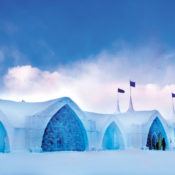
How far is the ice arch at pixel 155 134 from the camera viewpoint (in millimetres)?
25120

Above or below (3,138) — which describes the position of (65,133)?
above

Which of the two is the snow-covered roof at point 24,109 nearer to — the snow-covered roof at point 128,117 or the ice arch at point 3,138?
the ice arch at point 3,138

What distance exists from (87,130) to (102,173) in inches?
486

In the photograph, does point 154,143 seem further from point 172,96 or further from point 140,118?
point 172,96

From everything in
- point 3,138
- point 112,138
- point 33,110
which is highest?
point 33,110

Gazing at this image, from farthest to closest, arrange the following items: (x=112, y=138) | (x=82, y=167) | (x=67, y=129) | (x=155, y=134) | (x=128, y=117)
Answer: (x=128, y=117) < (x=155, y=134) < (x=112, y=138) < (x=67, y=129) < (x=82, y=167)

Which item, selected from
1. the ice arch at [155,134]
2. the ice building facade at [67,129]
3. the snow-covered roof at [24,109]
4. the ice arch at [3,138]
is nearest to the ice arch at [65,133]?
the ice building facade at [67,129]

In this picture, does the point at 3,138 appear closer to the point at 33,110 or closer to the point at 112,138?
the point at 33,110

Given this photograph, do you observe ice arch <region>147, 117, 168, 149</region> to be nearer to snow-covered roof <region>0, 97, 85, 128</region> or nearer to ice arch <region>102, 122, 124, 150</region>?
ice arch <region>102, 122, 124, 150</region>

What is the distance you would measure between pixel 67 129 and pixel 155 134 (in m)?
12.4

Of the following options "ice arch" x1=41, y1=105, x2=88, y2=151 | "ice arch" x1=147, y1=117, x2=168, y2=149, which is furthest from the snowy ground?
"ice arch" x1=147, y1=117, x2=168, y2=149

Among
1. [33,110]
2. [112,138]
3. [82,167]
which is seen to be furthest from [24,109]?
[82,167]

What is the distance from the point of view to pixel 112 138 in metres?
23.6

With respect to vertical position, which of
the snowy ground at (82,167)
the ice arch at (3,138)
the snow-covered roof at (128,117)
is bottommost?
the snowy ground at (82,167)
